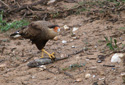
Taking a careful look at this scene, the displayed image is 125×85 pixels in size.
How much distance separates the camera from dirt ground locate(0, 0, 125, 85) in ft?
13.1

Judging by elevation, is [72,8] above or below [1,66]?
above

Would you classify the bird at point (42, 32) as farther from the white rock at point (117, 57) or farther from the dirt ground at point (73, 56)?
the white rock at point (117, 57)

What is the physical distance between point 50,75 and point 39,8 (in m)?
4.03

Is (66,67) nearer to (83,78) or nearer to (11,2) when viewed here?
(83,78)

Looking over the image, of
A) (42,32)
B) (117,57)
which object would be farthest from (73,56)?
(117,57)

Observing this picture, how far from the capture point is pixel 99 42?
547 cm

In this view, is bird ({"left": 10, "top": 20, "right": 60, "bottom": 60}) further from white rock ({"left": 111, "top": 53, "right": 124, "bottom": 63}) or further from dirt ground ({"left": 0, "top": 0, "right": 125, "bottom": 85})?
white rock ({"left": 111, "top": 53, "right": 124, "bottom": 63})

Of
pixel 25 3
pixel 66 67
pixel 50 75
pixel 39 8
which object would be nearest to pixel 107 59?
pixel 66 67

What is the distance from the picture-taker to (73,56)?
4.96m

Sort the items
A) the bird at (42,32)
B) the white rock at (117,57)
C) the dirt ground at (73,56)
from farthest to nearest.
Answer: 1. the bird at (42,32)
2. the white rock at (117,57)
3. the dirt ground at (73,56)

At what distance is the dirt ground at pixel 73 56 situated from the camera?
3994 millimetres

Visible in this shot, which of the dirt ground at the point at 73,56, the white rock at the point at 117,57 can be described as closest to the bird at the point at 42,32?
the dirt ground at the point at 73,56

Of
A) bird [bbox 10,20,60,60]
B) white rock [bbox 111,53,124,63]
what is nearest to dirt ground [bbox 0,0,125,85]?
white rock [bbox 111,53,124,63]

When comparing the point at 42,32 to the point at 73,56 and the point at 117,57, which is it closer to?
the point at 73,56
